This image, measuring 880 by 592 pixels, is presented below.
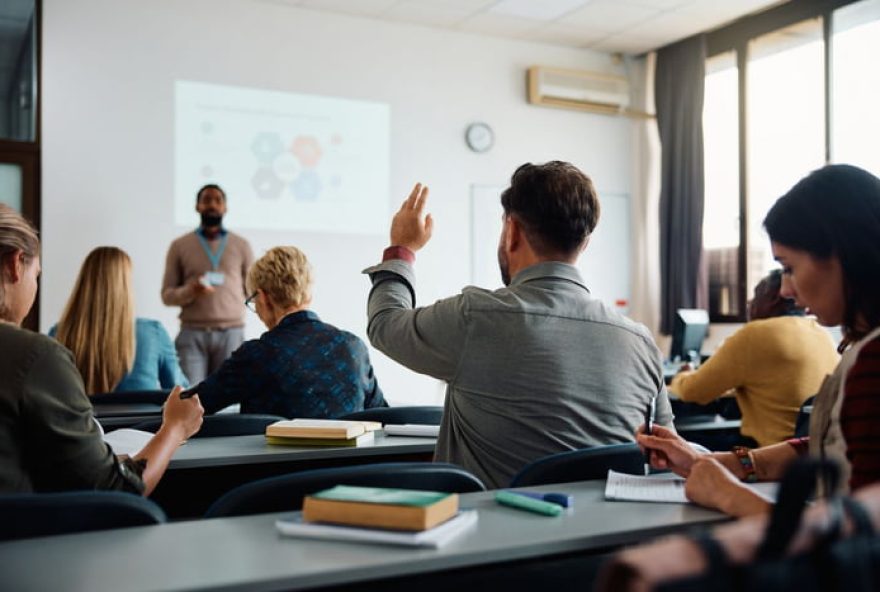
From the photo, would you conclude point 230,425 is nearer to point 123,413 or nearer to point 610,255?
point 123,413

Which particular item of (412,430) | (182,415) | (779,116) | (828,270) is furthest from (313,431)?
(779,116)

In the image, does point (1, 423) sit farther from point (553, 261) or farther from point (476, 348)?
point (553, 261)

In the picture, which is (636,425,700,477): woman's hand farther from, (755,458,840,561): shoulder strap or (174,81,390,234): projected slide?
(174,81,390,234): projected slide

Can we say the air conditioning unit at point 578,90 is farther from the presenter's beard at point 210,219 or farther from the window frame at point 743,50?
the presenter's beard at point 210,219

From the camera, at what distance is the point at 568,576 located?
1.23 meters

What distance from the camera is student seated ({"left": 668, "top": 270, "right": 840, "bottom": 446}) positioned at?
335 centimetres

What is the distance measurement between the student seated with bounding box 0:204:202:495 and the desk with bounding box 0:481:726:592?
1.01 feet

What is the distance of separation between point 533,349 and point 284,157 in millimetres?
4842

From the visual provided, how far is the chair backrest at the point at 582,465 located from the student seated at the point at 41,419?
758mm

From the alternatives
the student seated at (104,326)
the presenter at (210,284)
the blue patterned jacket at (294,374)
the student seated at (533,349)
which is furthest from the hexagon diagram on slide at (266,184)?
the student seated at (533,349)

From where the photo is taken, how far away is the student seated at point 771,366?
132 inches

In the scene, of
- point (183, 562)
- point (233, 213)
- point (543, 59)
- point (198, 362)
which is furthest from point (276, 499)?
point (543, 59)

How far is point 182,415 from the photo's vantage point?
1.96 meters

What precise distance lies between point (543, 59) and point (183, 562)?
6826 mm
